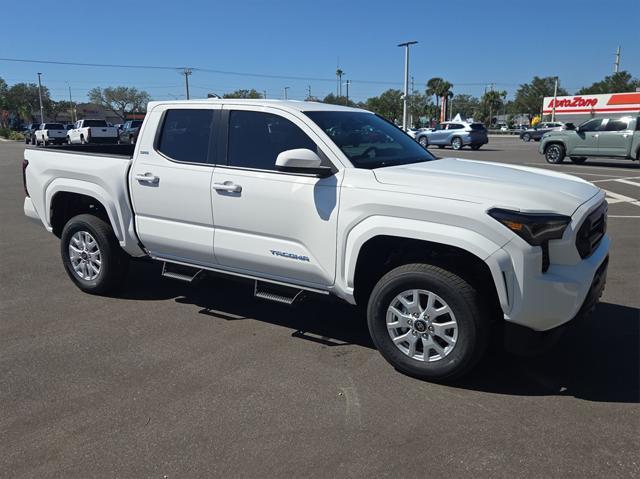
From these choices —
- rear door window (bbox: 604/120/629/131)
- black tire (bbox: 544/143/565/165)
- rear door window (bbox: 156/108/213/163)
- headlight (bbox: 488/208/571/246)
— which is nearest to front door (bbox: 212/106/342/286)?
rear door window (bbox: 156/108/213/163)

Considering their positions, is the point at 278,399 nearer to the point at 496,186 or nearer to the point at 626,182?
the point at 496,186

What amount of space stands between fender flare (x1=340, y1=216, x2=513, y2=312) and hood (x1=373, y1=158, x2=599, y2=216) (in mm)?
215

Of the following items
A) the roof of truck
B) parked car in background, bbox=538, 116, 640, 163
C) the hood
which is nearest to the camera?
the hood

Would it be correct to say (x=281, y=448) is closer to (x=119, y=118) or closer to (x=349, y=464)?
(x=349, y=464)

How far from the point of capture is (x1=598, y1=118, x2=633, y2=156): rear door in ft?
63.8

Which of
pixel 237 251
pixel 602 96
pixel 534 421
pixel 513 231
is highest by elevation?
pixel 602 96

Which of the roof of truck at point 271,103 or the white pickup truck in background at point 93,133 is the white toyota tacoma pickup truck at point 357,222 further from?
the white pickup truck in background at point 93,133

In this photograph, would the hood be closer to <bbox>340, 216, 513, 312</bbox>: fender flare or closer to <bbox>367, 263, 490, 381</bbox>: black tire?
<bbox>340, 216, 513, 312</bbox>: fender flare

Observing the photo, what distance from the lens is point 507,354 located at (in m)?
4.34

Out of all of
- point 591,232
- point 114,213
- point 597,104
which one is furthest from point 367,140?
point 597,104

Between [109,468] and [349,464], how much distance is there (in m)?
1.24

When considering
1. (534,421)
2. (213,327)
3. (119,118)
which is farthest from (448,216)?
(119,118)

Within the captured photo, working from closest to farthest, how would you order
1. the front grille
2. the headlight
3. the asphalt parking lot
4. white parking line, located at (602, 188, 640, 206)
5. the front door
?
the asphalt parking lot, the headlight, the front grille, the front door, white parking line, located at (602, 188, 640, 206)

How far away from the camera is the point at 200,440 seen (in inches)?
123
